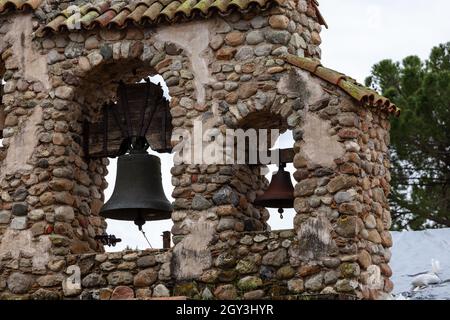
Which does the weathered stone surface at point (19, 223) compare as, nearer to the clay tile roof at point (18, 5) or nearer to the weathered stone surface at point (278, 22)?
the clay tile roof at point (18, 5)

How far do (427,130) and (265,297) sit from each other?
28.8 feet

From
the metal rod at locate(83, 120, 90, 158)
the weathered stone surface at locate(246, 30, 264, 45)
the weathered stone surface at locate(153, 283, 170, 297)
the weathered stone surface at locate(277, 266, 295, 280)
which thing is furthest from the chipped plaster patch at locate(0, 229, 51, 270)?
the weathered stone surface at locate(246, 30, 264, 45)

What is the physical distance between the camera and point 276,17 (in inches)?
393

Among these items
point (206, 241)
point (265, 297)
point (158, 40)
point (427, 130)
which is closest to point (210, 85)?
point (158, 40)

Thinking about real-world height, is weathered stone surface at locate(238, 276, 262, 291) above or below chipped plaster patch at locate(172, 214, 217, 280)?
below

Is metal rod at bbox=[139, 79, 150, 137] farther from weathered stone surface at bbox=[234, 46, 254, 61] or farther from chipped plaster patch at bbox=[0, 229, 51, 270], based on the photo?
chipped plaster patch at bbox=[0, 229, 51, 270]

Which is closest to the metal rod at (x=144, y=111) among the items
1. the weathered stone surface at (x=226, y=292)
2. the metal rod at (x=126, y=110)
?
the metal rod at (x=126, y=110)

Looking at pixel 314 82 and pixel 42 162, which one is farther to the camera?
pixel 42 162

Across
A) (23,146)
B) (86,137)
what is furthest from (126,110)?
(23,146)

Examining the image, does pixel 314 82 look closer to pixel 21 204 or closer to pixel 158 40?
pixel 158 40

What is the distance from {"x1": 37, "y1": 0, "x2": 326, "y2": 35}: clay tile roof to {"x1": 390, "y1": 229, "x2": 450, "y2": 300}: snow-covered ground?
3315 mm

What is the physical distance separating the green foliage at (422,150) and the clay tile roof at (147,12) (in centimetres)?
688

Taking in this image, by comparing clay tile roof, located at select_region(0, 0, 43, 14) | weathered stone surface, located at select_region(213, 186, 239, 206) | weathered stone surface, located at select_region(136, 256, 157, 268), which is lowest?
weathered stone surface, located at select_region(136, 256, 157, 268)

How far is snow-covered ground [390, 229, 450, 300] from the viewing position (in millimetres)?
11891
